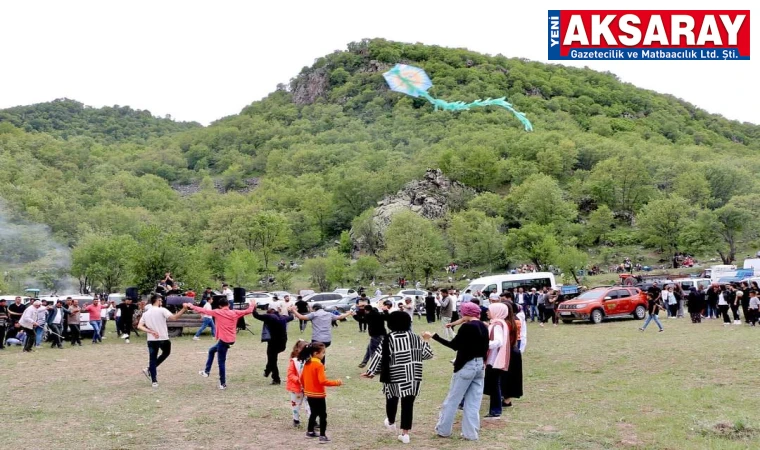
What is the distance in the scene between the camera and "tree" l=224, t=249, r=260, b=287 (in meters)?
62.1

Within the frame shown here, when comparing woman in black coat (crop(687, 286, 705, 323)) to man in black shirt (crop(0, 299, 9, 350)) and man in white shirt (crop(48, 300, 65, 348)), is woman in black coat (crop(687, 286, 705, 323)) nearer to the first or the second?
man in white shirt (crop(48, 300, 65, 348))

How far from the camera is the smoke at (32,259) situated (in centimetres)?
6169

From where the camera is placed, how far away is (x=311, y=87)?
621 feet

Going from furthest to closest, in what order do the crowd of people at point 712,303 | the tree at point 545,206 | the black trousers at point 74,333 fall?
the tree at point 545,206
the crowd of people at point 712,303
the black trousers at point 74,333

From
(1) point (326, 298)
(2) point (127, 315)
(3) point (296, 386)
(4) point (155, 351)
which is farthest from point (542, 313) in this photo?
(3) point (296, 386)

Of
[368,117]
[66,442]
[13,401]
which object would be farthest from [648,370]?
[368,117]

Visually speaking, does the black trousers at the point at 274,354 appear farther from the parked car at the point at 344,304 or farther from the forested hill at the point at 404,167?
the parked car at the point at 344,304

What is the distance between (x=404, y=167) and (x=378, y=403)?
9949 cm

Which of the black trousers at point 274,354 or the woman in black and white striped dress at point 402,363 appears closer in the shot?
the woman in black and white striped dress at point 402,363

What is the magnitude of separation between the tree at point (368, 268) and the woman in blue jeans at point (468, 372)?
5564 cm

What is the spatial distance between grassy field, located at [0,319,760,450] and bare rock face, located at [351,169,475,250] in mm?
60227

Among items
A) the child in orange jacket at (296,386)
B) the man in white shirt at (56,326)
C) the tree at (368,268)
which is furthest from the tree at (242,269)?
the child in orange jacket at (296,386)

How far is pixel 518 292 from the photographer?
2817 cm

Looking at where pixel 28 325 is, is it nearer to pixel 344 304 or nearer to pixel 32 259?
pixel 344 304
